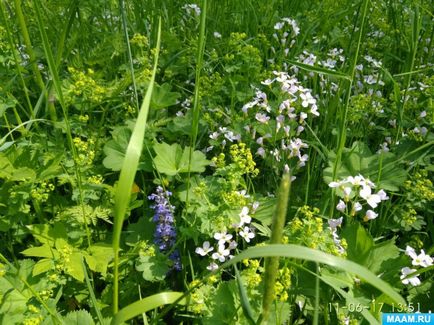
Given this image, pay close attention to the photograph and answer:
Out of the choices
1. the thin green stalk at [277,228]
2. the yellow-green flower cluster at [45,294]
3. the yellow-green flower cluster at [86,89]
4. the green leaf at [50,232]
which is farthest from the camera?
the yellow-green flower cluster at [86,89]

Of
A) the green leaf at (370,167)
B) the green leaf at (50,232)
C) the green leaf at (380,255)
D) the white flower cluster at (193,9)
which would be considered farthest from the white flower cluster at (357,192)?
the white flower cluster at (193,9)

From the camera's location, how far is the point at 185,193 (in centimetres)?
213

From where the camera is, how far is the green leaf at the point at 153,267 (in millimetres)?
1938

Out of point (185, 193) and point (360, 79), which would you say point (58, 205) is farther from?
point (360, 79)

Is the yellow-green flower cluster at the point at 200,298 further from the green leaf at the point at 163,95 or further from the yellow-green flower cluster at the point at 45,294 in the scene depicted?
the green leaf at the point at 163,95

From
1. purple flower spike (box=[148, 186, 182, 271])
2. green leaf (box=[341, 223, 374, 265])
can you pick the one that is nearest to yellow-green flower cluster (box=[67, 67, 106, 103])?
purple flower spike (box=[148, 186, 182, 271])

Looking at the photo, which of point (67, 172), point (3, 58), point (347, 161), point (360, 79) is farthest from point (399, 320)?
point (3, 58)

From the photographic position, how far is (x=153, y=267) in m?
1.96

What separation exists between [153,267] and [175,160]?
552 mm

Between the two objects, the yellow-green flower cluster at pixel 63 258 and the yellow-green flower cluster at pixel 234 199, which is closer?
the yellow-green flower cluster at pixel 63 258

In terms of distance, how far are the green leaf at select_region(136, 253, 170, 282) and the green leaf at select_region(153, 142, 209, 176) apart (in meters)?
0.40

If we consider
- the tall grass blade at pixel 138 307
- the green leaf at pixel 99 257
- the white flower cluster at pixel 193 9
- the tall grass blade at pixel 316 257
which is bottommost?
the green leaf at pixel 99 257

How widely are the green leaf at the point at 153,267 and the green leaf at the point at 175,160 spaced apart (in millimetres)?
398

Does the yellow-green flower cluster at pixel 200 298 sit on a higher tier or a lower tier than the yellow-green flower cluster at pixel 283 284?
lower
